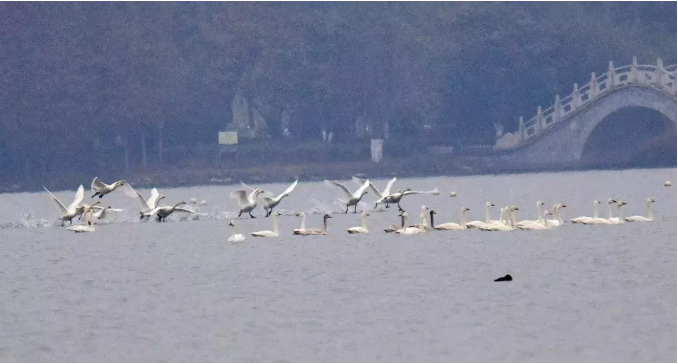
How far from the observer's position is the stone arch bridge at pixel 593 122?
301 feet

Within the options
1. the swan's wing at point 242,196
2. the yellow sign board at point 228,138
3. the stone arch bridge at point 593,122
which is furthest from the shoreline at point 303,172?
the swan's wing at point 242,196

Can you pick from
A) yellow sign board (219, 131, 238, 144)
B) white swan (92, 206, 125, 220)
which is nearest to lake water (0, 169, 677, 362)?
white swan (92, 206, 125, 220)

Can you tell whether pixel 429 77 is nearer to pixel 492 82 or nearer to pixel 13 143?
pixel 492 82

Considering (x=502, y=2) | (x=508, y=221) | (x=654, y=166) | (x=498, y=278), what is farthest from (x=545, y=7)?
(x=498, y=278)

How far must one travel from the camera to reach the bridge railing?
3605 inches

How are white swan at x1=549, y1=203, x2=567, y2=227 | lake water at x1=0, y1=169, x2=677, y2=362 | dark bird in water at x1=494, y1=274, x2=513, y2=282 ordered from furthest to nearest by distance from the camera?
white swan at x1=549, y1=203, x2=567, y2=227, dark bird in water at x1=494, y1=274, x2=513, y2=282, lake water at x1=0, y1=169, x2=677, y2=362

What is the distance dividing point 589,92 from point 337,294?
6227 centimetres

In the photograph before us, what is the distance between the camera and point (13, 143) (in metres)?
88.3

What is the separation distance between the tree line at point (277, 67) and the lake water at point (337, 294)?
36059mm

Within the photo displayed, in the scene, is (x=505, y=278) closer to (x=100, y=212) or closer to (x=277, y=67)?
(x=100, y=212)

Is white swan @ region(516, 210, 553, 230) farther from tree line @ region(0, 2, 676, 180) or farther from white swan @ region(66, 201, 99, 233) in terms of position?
tree line @ region(0, 2, 676, 180)

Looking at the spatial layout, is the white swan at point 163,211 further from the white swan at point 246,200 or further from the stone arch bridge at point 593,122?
the stone arch bridge at point 593,122

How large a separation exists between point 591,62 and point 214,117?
1831 centimetres

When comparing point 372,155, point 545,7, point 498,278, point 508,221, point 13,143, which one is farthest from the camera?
point 545,7
